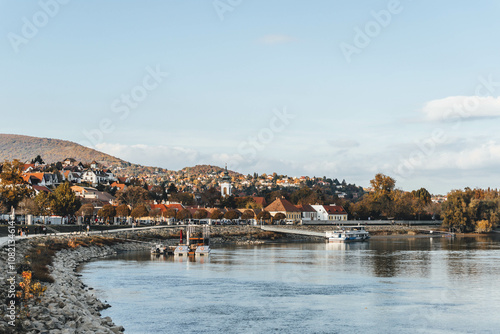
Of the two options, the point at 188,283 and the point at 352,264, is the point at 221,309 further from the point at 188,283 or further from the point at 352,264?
the point at 352,264

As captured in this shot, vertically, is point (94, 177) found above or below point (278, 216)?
above

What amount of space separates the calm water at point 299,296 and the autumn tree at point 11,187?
22690mm

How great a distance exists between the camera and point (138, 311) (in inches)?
1046

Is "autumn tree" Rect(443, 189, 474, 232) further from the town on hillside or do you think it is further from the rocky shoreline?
the rocky shoreline

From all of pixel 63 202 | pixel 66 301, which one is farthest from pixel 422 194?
pixel 66 301

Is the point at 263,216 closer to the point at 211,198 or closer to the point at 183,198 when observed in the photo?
the point at 211,198

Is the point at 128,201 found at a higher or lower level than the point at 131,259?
higher

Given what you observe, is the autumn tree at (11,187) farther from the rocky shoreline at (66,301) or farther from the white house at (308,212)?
the white house at (308,212)

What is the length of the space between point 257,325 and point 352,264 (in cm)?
2834

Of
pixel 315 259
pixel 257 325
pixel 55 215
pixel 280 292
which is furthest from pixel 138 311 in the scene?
pixel 55 215

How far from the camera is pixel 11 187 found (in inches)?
2660

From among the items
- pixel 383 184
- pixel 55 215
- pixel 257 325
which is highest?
pixel 383 184

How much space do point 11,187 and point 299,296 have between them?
1872 inches

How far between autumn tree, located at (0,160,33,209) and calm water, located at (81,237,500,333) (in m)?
22.7
